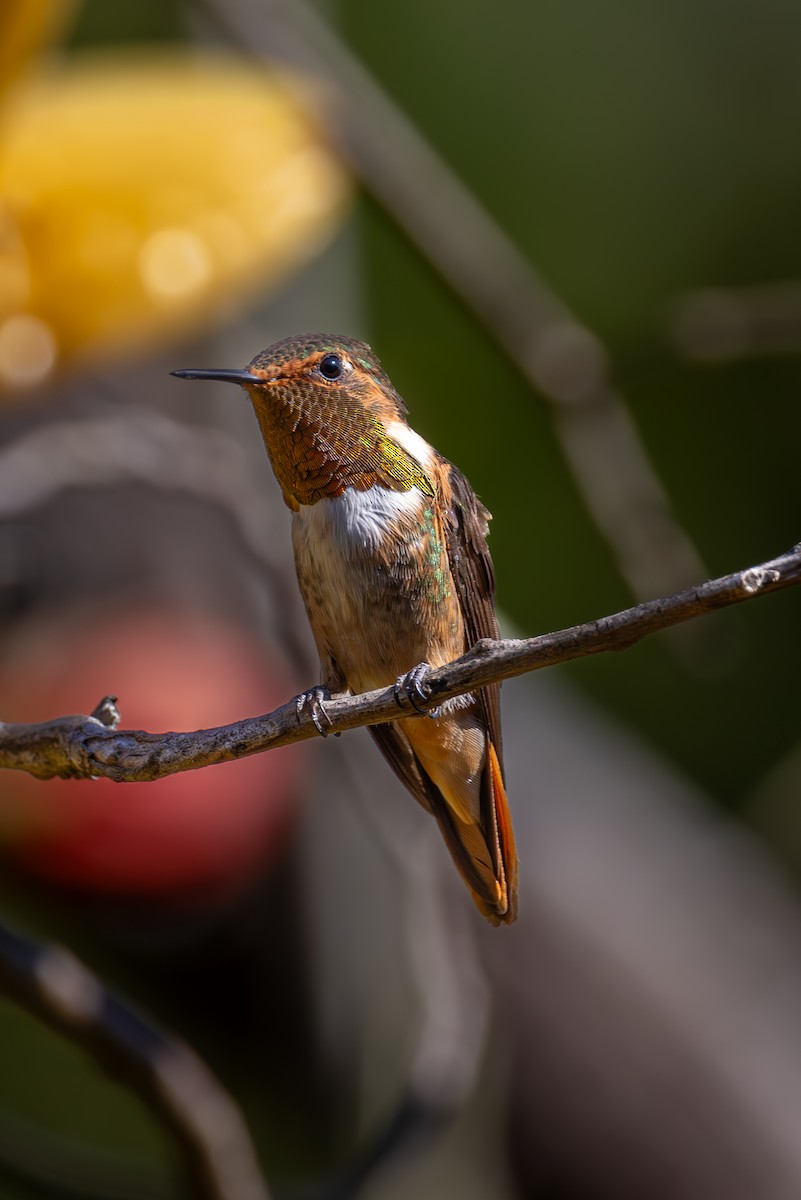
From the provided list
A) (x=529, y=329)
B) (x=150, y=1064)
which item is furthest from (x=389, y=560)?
(x=529, y=329)

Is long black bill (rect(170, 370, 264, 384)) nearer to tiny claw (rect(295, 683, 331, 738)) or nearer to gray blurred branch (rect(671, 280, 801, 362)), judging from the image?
tiny claw (rect(295, 683, 331, 738))

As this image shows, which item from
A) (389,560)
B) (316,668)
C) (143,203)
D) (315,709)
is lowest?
(315,709)

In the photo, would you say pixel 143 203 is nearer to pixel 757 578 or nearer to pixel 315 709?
pixel 315 709

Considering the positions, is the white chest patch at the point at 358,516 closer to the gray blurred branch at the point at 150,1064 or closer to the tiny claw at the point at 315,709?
the tiny claw at the point at 315,709

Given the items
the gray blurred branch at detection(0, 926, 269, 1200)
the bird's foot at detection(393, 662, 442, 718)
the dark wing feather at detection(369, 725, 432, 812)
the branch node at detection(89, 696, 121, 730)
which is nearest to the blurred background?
the gray blurred branch at detection(0, 926, 269, 1200)

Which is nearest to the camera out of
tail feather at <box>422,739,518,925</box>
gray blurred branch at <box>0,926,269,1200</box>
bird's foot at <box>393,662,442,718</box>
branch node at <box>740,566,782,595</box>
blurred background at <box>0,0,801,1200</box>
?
branch node at <box>740,566,782,595</box>
